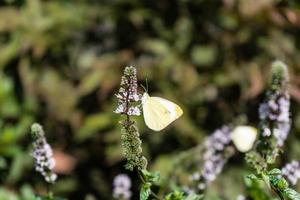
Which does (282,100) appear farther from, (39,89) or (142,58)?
(39,89)

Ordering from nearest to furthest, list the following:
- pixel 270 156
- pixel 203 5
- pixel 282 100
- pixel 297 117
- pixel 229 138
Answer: pixel 270 156 → pixel 282 100 → pixel 229 138 → pixel 297 117 → pixel 203 5

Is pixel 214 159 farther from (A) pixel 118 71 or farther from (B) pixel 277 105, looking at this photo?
(A) pixel 118 71

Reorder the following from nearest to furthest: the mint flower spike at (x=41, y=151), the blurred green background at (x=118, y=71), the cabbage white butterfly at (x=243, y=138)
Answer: the mint flower spike at (x=41, y=151) < the cabbage white butterfly at (x=243, y=138) < the blurred green background at (x=118, y=71)

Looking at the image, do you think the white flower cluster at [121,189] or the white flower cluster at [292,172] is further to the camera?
the white flower cluster at [121,189]

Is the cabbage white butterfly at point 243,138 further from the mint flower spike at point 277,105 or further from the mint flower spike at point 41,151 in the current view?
the mint flower spike at point 41,151

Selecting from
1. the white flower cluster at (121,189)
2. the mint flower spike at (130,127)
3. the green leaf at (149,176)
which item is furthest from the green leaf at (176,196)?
the white flower cluster at (121,189)

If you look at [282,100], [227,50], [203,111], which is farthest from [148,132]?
[282,100]
